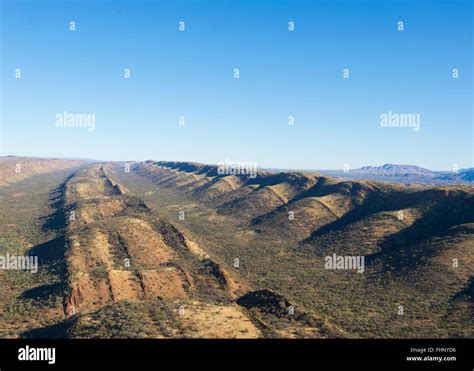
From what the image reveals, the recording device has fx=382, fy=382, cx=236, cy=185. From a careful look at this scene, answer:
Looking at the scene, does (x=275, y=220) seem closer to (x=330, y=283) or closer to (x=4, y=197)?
(x=330, y=283)

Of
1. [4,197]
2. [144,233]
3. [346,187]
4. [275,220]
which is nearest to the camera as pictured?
[144,233]
